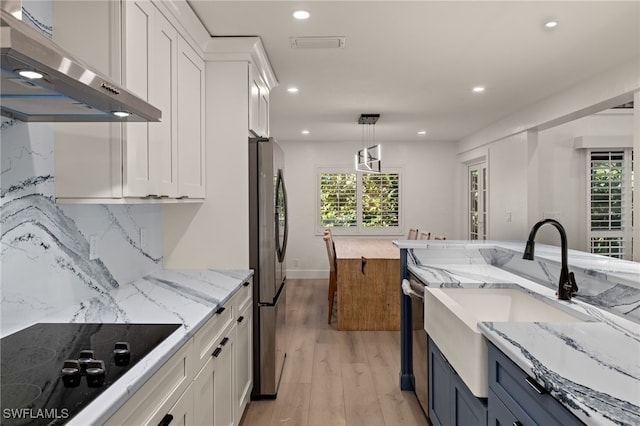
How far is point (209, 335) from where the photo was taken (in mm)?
1824

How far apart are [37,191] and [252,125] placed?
1.54 metres

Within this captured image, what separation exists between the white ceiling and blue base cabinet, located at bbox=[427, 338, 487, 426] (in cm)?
202

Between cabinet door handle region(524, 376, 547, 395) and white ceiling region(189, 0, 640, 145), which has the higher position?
white ceiling region(189, 0, 640, 145)

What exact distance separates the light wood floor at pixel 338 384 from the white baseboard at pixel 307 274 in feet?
8.75

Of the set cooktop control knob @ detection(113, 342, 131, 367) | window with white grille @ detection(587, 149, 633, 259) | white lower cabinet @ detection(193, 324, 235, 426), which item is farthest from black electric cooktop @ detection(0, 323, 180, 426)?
window with white grille @ detection(587, 149, 633, 259)

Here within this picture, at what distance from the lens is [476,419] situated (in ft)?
5.38

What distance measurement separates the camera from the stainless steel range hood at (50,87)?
877 mm

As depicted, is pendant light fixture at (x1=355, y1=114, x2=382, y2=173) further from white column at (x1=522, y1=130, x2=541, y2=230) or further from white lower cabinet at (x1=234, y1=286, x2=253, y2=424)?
white lower cabinet at (x1=234, y1=286, x2=253, y2=424)

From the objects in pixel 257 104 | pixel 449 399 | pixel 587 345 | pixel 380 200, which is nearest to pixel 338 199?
pixel 380 200

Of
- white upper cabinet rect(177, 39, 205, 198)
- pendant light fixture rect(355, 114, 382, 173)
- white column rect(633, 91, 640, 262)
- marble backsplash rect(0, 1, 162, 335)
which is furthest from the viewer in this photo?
pendant light fixture rect(355, 114, 382, 173)

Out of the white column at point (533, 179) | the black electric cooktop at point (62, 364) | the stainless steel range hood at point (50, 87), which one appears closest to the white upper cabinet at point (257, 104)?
the stainless steel range hood at point (50, 87)

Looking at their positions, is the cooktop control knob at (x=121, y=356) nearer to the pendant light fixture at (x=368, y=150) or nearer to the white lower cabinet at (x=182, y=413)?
the white lower cabinet at (x=182, y=413)

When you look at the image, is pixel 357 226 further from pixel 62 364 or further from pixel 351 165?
pixel 62 364

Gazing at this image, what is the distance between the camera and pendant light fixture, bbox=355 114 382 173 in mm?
5280
